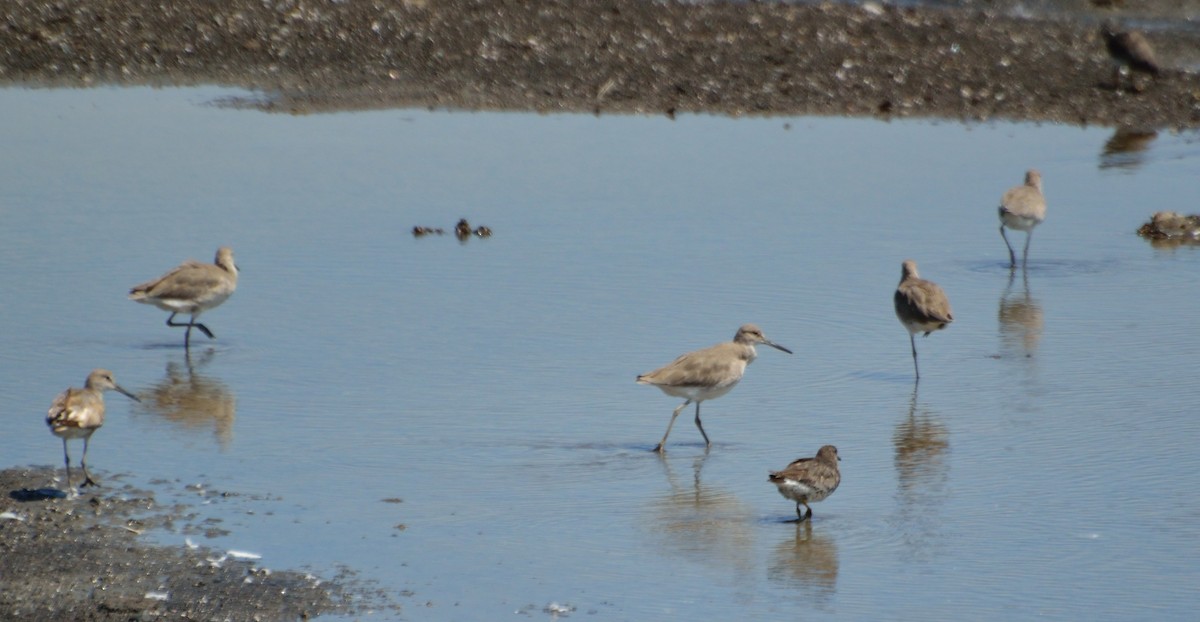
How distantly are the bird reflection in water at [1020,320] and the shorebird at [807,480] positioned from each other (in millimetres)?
3833

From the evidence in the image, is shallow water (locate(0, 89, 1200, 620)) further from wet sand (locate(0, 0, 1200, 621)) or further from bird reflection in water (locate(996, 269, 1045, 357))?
wet sand (locate(0, 0, 1200, 621))

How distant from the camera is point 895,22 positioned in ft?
79.5

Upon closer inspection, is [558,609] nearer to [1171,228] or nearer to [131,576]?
[131,576]

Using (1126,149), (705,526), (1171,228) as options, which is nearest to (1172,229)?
(1171,228)

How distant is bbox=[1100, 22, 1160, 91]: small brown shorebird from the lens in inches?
886

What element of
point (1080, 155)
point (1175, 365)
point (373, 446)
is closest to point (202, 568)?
point (373, 446)

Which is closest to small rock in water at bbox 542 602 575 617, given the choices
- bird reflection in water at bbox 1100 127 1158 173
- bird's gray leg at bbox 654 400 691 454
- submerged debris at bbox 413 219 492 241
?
bird's gray leg at bbox 654 400 691 454

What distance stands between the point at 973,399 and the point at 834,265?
11.7ft

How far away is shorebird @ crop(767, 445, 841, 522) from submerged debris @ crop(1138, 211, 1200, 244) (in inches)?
325

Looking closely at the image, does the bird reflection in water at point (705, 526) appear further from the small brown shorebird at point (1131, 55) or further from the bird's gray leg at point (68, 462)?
the small brown shorebird at point (1131, 55)

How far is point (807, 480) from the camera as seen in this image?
27.7ft

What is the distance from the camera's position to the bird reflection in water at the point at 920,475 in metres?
8.42

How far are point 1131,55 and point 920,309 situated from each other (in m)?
12.5

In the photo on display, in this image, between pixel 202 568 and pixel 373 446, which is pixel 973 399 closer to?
pixel 373 446
